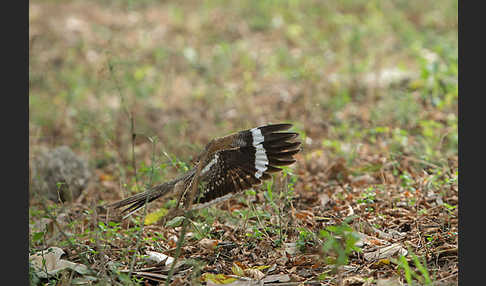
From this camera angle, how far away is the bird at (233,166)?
11.7ft

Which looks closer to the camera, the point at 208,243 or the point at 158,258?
the point at 158,258

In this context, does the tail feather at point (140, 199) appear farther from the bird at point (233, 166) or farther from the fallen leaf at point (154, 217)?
the fallen leaf at point (154, 217)

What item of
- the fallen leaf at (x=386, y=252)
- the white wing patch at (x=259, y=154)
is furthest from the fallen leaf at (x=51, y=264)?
the fallen leaf at (x=386, y=252)

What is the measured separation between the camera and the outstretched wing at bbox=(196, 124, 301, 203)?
3.56 metres

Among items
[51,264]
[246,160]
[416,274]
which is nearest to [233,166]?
[246,160]

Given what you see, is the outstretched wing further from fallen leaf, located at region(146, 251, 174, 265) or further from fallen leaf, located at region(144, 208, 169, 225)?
fallen leaf, located at region(144, 208, 169, 225)

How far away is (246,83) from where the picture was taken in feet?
24.3

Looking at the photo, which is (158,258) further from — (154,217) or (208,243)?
(154,217)

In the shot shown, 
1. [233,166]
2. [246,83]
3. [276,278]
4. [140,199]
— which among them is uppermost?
[246,83]

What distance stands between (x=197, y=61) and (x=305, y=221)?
4608 millimetres

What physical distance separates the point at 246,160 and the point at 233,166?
10 cm

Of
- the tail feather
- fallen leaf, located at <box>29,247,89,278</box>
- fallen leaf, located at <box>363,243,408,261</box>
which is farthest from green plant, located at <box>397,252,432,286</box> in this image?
fallen leaf, located at <box>29,247,89,278</box>
